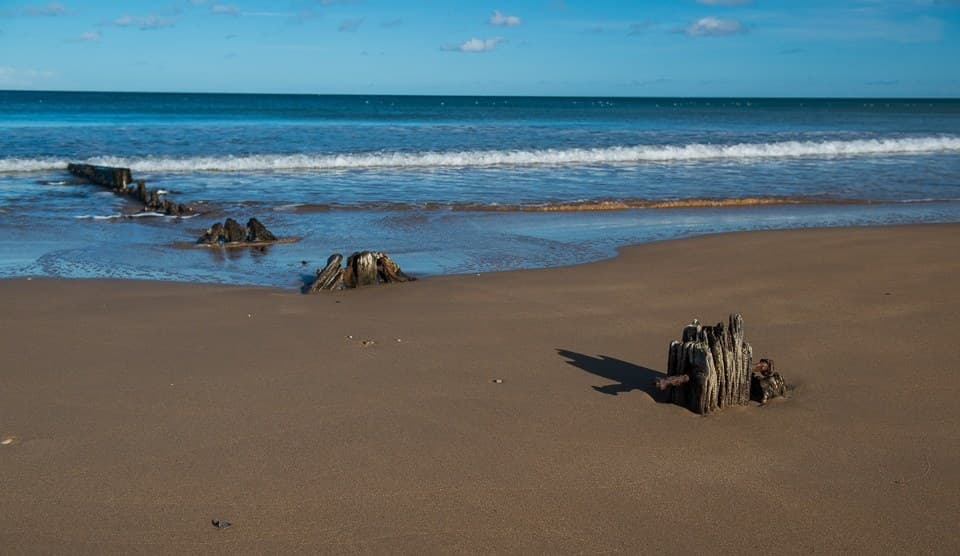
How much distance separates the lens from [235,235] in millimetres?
10383

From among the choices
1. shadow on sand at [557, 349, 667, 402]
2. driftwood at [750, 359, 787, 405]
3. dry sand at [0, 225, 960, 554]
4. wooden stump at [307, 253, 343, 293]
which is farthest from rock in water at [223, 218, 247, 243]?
driftwood at [750, 359, 787, 405]

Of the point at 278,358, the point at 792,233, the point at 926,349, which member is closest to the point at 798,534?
the point at 926,349

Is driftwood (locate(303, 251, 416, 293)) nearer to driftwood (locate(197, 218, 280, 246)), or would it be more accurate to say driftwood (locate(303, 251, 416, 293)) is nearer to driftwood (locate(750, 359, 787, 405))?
driftwood (locate(197, 218, 280, 246))

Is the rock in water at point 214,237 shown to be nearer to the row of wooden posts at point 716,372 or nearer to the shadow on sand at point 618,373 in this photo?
the shadow on sand at point 618,373

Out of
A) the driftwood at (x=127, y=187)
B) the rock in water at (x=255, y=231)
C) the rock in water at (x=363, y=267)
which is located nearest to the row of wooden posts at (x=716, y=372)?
the rock in water at (x=363, y=267)

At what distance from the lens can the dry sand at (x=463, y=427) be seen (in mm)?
3410

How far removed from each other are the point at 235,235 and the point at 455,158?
1345 centimetres

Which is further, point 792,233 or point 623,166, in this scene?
point 623,166

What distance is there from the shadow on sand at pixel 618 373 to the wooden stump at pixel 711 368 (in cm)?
24

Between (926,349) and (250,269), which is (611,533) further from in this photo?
(250,269)

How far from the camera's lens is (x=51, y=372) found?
5.23 meters

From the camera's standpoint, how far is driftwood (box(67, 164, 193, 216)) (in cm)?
1367

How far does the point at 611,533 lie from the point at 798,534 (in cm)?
72

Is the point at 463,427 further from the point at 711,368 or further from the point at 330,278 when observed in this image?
the point at 330,278
